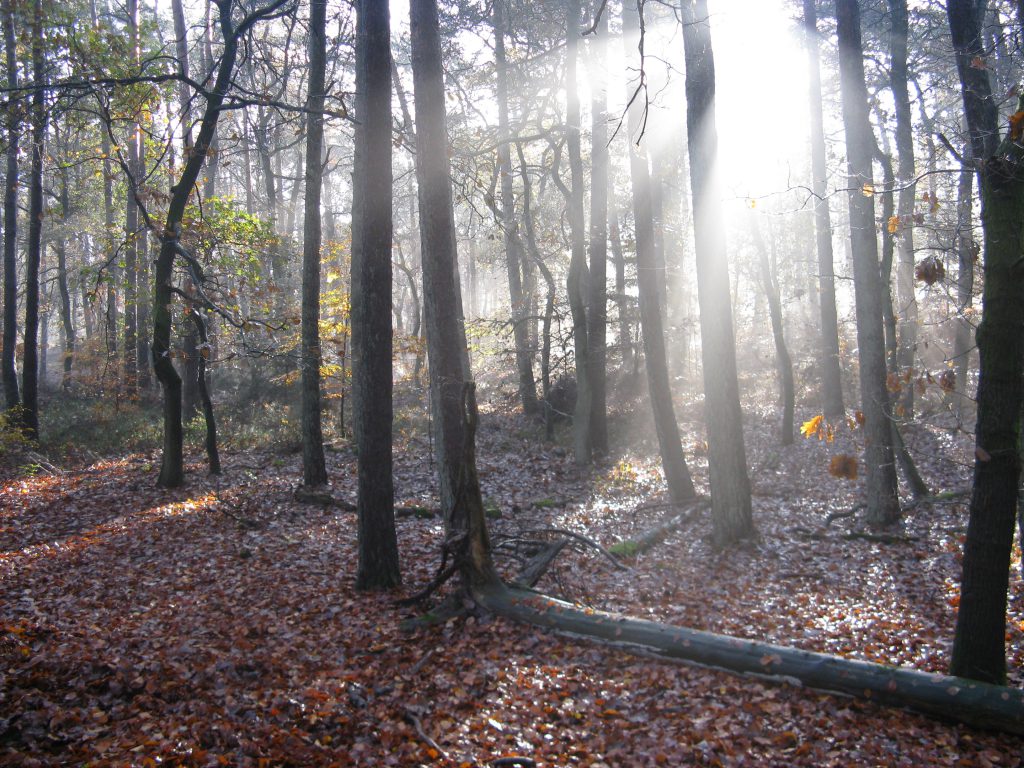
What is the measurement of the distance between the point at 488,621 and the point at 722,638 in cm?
217

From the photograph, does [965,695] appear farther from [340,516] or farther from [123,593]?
[340,516]

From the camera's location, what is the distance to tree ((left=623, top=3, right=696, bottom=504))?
12047 mm

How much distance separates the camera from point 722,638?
5.72 meters

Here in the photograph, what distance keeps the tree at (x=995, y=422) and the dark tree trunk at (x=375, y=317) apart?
5.25 meters

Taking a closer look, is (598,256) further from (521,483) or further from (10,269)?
(10,269)

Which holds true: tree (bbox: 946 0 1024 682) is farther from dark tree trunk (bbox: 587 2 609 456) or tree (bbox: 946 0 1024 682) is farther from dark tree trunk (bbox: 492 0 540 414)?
dark tree trunk (bbox: 492 0 540 414)

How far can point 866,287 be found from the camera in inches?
384

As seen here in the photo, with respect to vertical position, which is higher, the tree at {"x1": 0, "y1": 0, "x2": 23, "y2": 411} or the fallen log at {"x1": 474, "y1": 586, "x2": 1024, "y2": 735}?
the tree at {"x1": 0, "y1": 0, "x2": 23, "y2": 411}

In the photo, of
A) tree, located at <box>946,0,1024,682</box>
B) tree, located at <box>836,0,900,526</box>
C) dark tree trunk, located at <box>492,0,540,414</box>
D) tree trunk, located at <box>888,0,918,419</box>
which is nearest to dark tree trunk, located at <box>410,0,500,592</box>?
tree, located at <box>946,0,1024,682</box>

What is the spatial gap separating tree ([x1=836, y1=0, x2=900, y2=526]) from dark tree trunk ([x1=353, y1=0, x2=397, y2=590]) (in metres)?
6.39

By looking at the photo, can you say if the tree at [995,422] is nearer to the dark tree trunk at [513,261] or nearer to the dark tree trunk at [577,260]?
the dark tree trunk at [577,260]

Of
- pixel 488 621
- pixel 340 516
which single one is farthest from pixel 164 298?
pixel 488 621

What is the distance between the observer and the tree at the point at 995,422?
14.7ft

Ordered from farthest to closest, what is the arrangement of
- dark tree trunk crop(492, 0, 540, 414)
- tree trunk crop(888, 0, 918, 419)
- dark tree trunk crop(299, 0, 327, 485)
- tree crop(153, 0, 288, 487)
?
dark tree trunk crop(492, 0, 540, 414), tree trunk crop(888, 0, 918, 419), dark tree trunk crop(299, 0, 327, 485), tree crop(153, 0, 288, 487)
